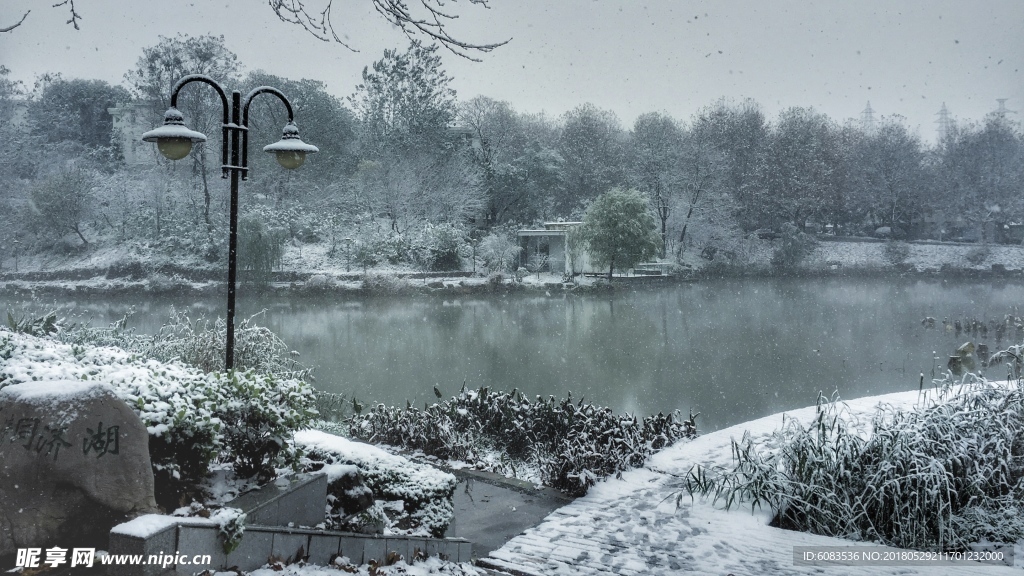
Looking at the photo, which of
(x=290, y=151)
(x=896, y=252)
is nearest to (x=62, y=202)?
(x=290, y=151)

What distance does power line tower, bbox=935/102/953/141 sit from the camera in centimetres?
2245

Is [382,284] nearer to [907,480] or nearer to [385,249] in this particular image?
[385,249]

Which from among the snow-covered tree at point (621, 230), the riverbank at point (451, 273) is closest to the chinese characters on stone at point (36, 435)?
the riverbank at point (451, 273)

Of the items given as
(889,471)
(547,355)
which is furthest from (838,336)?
(889,471)

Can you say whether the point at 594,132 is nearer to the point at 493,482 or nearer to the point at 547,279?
the point at 547,279

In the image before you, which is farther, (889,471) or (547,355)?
(547,355)

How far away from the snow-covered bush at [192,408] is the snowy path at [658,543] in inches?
50.0

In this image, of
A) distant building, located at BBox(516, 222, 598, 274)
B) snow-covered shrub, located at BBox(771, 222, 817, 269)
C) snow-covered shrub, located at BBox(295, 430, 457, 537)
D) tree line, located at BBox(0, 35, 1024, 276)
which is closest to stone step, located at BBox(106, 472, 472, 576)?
snow-covered shrub, located at BBox(295, 430, 457, 537)

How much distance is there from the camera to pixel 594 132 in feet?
87.7

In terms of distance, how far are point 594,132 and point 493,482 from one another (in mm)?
23755

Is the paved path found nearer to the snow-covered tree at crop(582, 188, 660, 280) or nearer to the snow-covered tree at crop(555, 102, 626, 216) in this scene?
the snow-covered tree at crop(582, 188, 660, 280)

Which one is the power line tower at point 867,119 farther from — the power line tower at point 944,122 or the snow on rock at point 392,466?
the snow on rock at point 392,466

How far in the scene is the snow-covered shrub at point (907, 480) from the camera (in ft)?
10.8

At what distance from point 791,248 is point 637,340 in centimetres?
1347
